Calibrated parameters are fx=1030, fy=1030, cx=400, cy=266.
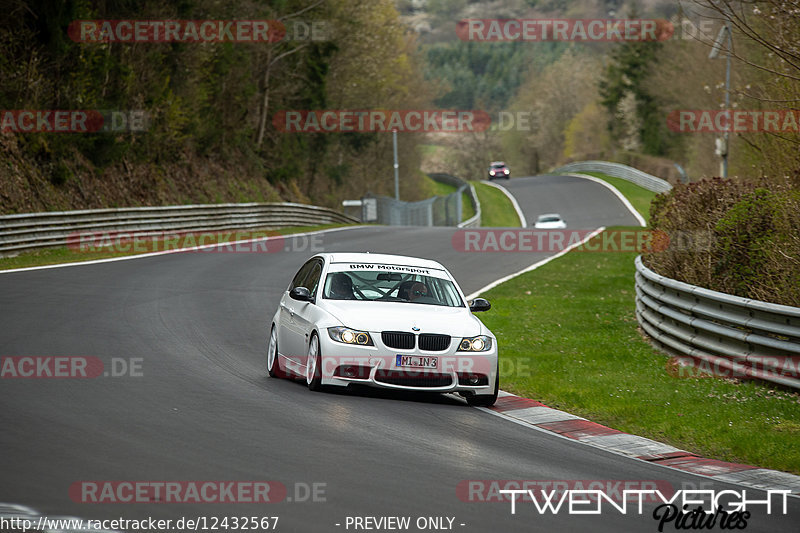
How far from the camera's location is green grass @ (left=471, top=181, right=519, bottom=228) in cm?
7188

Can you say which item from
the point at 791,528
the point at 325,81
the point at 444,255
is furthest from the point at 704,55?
the point at 791,528

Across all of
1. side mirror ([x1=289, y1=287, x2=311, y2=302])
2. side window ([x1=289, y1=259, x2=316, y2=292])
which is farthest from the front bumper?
side window ([x1=289, y1=259, x2=316, y2=292])

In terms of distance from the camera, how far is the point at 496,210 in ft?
253

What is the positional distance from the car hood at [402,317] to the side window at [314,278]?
652mm

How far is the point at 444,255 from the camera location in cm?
3088

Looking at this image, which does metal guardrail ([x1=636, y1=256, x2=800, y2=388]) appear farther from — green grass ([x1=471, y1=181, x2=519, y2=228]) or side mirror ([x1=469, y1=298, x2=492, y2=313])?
green grass ([x1=471, y1=181, x2=519, y2=228])

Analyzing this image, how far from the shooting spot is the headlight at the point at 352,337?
10.8m

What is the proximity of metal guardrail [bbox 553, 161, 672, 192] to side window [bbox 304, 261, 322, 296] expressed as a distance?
203 feet

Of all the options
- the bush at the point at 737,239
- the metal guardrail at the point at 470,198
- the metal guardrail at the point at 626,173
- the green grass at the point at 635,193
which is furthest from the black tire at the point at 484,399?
the metal guardrail at the point at 626,173

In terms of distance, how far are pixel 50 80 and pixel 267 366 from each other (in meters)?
22.6

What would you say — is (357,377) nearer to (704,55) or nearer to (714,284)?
(714,284)

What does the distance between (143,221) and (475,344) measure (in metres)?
24.0

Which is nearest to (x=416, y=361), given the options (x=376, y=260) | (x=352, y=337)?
(x=352, y=337)

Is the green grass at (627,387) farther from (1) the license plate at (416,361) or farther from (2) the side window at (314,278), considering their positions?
(2) the side window at (314,278)
